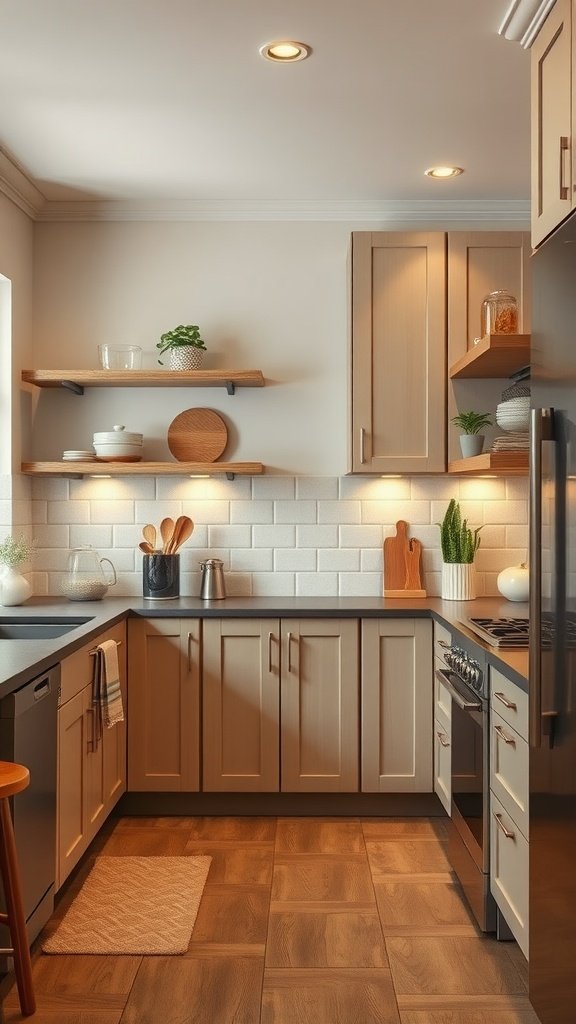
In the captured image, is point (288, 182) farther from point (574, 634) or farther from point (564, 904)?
point (564, 904)

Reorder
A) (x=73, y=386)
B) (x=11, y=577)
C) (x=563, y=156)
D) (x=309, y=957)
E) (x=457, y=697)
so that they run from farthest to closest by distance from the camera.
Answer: (x=73, y=386)
(x=11, y=577)
(x=457, y=697)
(x=309, y=957)
(x=563, y=156)

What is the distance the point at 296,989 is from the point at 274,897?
60cm

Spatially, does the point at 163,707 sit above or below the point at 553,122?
below

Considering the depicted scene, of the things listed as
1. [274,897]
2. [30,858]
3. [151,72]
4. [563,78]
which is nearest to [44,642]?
[30,858]

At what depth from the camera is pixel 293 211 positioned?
4434 millimetres

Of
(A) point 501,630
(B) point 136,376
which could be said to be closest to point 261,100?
(B) point 136,376

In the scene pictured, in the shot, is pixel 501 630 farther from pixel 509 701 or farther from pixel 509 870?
pixel 509 870

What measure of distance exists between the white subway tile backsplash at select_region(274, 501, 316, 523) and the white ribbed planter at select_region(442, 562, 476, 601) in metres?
0.70

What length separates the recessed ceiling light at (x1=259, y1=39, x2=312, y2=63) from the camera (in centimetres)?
289

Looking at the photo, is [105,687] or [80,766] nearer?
[80,766]

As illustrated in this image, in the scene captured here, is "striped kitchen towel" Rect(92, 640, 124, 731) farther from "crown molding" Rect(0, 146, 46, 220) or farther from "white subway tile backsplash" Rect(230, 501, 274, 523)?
"crown molding" Rect(0, 146, 46, 220)

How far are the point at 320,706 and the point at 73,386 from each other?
1.87 meters

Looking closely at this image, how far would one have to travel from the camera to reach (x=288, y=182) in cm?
416

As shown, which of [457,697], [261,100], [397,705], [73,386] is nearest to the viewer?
[457,697]
